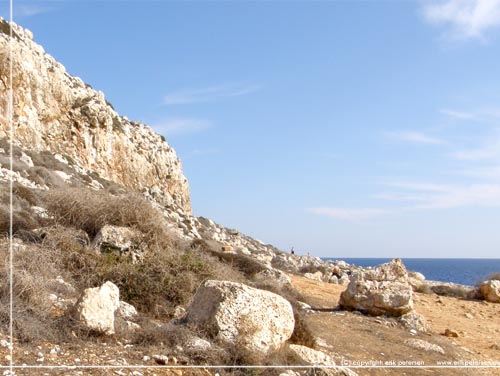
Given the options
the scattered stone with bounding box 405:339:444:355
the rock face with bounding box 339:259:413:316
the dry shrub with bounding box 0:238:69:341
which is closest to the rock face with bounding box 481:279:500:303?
the rock face with bounding box 339:259:413:316

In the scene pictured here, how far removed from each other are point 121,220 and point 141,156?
30421 millimetres

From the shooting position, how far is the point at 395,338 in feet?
32.3

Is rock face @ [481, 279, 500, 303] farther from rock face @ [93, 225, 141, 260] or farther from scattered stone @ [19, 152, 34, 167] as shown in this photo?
scattered stone @ [19, 152, 34, 167]

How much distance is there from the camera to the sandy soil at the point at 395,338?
27.0ft

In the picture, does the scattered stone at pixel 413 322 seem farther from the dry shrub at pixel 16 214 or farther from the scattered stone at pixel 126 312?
the dry shrub at pixel 16 214

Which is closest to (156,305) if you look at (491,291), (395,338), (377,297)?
(395,338)

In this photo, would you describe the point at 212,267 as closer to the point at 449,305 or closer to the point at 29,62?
the point at 449,305

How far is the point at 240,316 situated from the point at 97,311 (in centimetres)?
174

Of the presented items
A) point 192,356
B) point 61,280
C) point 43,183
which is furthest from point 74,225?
point 43,183

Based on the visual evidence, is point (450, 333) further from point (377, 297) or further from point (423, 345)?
point (423, 345)

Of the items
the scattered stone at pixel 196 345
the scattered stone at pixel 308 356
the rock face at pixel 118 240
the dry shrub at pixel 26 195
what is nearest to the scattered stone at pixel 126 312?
the scattered stone at pixel 196 345

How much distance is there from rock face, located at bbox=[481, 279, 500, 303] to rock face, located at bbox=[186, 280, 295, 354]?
14583 millimetres

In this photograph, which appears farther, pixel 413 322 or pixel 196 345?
pixel 413 322

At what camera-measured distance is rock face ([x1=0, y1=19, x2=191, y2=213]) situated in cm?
2805
